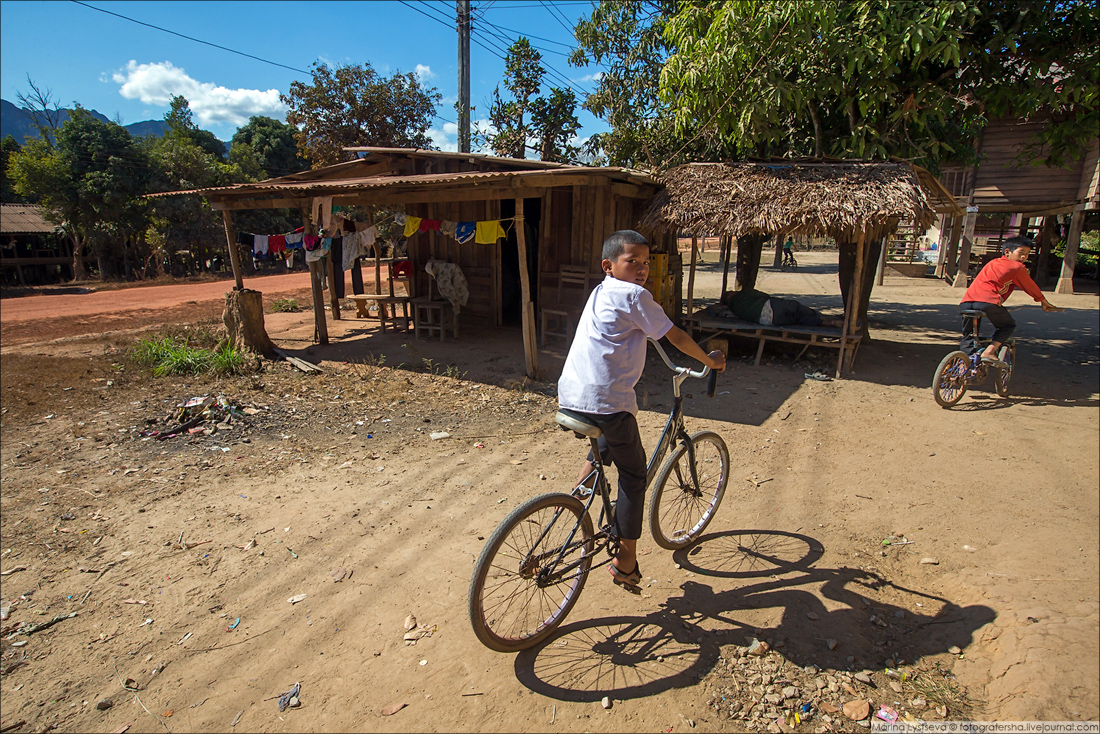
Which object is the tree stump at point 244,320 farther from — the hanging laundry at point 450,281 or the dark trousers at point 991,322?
the dark trousers at point 991,322

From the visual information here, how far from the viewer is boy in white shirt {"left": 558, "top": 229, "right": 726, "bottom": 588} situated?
2.58 metres

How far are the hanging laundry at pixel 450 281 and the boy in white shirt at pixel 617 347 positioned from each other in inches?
293

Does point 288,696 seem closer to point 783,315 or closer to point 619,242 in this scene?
point 619,242

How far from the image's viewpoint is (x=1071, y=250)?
1582 centimetres

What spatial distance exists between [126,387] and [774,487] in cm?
769

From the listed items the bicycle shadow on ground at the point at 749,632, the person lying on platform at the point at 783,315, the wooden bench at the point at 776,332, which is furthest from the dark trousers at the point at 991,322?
the bicycle shadow on ground at the point at 749,632

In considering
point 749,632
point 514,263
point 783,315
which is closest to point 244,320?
point 514,263

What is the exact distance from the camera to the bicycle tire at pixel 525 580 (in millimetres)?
2506

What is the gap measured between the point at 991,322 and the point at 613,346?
5987 mm

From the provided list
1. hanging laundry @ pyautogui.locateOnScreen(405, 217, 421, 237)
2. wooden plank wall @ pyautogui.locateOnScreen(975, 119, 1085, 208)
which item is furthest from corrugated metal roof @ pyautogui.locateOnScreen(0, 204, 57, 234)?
wooden plank wall @ pyautogui.locateOnScreen(975, 119, 1085, 208)

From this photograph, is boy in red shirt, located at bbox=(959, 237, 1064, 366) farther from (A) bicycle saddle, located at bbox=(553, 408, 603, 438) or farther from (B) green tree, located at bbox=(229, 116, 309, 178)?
(B) green tree, located at bbox=(229, 116, 309, 178)

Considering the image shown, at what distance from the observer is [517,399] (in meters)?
6.86

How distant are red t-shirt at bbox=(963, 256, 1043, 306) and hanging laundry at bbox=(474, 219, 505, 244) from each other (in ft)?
18.9

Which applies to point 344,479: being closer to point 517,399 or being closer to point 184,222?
point 517,399
